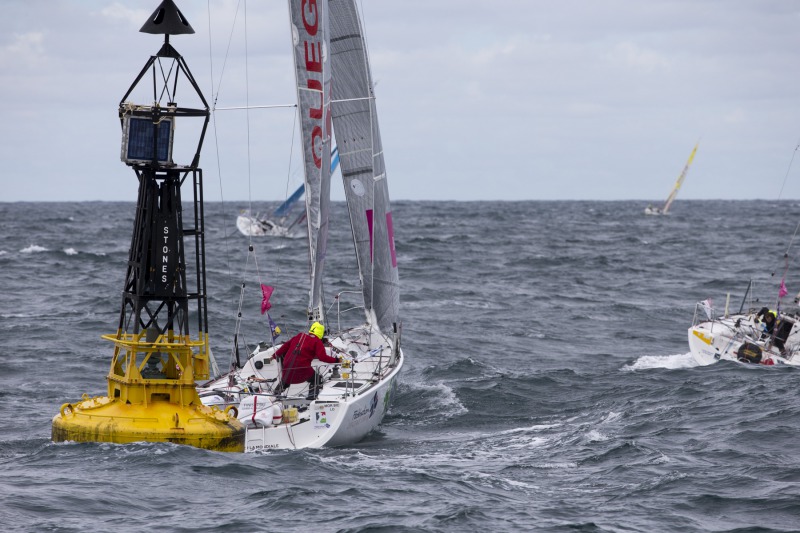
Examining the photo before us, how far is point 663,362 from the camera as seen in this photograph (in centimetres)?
2430

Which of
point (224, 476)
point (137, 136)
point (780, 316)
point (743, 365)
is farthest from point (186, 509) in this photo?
point (780, 316)

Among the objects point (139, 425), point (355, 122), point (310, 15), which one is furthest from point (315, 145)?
point (139, 425)

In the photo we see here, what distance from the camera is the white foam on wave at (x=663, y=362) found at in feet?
77.2

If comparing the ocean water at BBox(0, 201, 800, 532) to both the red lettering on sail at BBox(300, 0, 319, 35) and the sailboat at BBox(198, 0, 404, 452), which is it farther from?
the red lettering on sail at BBox(300, 0, 319, 35)

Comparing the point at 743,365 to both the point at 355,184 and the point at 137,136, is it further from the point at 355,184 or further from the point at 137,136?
the point at 137,136

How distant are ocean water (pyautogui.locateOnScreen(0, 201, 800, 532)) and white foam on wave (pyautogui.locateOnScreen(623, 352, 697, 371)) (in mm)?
90

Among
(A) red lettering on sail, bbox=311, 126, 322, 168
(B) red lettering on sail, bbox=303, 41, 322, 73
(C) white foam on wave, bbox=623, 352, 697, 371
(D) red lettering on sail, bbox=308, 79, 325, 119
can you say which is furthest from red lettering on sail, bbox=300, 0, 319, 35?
(C) white foam on wave, bbox=623, 352, 697, 371

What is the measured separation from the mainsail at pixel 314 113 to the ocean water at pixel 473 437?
5.54 ft

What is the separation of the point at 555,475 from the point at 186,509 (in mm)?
4684

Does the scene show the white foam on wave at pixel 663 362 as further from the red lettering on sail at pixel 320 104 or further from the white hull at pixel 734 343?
the red lettering on sail at pixel 320 104

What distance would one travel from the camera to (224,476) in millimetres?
12680

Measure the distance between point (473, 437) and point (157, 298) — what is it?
5.54 m

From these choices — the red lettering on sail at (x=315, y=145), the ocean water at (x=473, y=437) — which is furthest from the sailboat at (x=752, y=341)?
the red lettering on sail at (x=315, y=145)

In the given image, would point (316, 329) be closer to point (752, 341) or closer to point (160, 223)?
point (160, 223)
